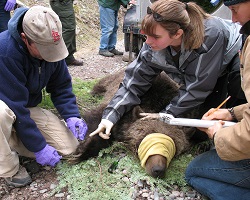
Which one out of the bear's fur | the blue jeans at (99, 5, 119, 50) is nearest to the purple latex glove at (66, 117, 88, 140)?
the bear's fur

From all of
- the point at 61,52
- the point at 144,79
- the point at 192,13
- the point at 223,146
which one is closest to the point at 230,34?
the point at 192,13

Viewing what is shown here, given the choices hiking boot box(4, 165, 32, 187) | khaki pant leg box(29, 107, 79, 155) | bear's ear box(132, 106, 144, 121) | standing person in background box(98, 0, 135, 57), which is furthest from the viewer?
standing person in background box(98, 0, 135, 57)

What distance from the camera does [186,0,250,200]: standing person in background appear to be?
2227 millimetres

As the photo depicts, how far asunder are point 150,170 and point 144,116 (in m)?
0.79

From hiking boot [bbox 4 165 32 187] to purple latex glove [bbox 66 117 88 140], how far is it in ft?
2.45

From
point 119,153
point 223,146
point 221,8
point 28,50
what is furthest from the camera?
point 221,8

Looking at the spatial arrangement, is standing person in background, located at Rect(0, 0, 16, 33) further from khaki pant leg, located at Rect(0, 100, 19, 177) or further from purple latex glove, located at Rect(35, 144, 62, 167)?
purple latex glove, located at Rect(35, 144, 62, 167)

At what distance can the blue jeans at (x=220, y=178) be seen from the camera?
2736 millimetres

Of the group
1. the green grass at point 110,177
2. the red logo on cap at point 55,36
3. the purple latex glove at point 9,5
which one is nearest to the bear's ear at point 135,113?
the green grass at point 110,177

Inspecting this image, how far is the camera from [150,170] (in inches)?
127

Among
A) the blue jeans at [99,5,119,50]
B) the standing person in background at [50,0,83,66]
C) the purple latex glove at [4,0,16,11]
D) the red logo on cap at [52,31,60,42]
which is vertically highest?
the red logo on cap at [52,31,60,42]

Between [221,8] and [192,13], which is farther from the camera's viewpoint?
[221,8]

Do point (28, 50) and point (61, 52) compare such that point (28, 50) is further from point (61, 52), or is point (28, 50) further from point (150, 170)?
point (150, 170)

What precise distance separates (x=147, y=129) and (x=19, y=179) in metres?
1.46
